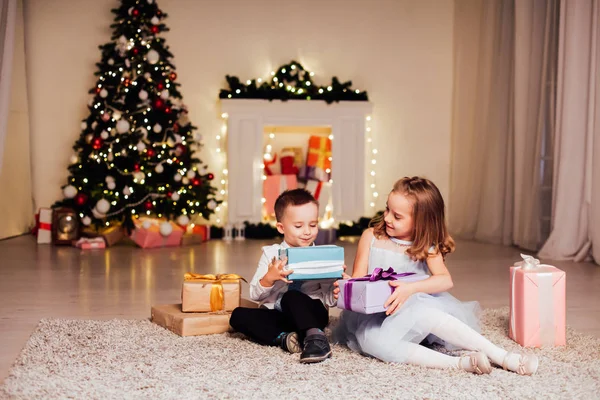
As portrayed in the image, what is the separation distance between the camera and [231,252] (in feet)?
18.2

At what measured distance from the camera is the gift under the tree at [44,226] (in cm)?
607

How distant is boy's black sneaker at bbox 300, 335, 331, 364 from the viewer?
2.30 metres

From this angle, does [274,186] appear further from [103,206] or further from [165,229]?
[103,206]

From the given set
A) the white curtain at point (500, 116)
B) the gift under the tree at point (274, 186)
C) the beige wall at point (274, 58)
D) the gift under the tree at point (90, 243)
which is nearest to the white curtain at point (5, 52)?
the gift under the tree at point (90, 243)

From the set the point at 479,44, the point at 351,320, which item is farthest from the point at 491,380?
the point at 479,44

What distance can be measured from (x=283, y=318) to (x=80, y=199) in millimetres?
3888

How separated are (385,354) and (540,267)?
71 centimetres

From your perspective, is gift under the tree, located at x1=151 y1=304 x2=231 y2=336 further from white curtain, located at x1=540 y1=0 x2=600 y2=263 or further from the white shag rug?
white curtain, located at x1=540 y1=0 x2=600 y2=263

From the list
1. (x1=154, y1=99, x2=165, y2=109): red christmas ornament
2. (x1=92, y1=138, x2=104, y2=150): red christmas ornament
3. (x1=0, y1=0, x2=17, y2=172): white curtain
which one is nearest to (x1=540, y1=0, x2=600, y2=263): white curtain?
(x1=154, y1=99, x2=165, y2=109): red christmas ornament

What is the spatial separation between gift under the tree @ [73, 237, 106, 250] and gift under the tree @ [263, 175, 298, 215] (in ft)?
5.92

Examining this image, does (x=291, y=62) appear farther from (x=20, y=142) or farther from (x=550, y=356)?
(x=550, y=356)

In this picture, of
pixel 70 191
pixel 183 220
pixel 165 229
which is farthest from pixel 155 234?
pixel 70 191

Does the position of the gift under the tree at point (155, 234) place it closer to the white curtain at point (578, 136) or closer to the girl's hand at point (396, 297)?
the white curtain at point (578, 136)

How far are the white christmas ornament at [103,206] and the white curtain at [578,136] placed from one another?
3.41 m
